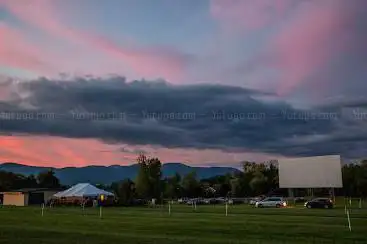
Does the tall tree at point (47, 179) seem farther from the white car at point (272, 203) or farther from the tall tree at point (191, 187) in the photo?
the white car at point (272, 203)

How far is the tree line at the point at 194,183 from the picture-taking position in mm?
118188

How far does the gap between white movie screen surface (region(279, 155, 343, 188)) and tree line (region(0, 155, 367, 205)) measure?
22909mm

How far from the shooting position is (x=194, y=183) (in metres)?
155

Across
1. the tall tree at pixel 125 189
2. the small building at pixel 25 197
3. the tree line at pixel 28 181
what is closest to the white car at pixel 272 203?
the tall tree at pixel 125 189

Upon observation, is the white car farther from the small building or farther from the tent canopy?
the small building

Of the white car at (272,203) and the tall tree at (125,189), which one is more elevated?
the tall tree at (125,189)

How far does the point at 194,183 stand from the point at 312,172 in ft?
171

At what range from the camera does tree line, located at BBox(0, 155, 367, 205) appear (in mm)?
118188

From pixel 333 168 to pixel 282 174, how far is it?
1345 cm

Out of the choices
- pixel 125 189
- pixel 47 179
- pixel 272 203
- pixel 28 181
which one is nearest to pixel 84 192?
pixel 125 189

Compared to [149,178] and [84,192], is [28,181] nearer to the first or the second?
[149,178]

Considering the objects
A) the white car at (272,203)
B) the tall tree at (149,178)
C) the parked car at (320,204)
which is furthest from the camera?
the tall tree at (149,178)

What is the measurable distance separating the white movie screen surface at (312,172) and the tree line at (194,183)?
22909mm

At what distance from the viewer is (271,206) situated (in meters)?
77.6
